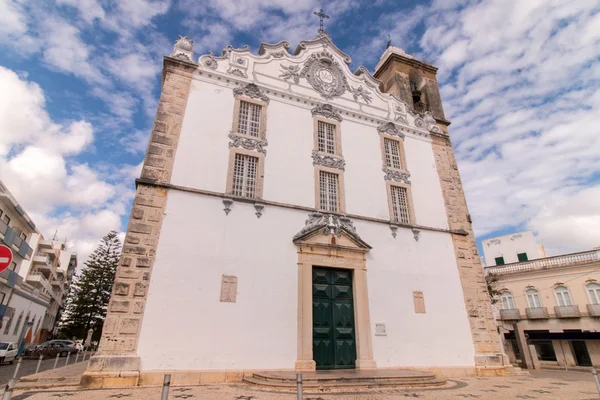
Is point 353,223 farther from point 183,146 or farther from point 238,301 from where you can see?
point 183,146

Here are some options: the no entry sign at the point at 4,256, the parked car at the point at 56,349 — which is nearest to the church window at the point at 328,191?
the no entry sign at the point at 4,256

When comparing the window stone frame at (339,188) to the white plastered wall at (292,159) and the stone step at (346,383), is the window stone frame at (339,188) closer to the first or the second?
the white plastered wall at (292,159)

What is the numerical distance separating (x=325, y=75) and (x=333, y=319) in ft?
31.6

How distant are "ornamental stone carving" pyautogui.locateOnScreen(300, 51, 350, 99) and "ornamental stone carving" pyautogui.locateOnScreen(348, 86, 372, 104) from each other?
0.31 metres

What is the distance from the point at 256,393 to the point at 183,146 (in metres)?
7.18

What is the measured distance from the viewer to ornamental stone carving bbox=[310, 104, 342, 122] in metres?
13.3

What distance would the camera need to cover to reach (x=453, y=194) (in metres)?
14.3

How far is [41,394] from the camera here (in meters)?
6.54

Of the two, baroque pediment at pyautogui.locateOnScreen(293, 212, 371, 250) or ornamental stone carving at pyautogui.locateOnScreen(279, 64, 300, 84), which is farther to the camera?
ornamental stone carving at pyautogui.locateOnScreen(279, 64, 300, 84)

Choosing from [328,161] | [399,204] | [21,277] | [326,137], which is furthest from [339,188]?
[21,277]

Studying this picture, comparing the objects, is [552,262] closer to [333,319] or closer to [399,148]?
[399,148]

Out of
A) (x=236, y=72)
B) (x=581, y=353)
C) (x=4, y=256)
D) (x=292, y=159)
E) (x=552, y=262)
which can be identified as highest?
(x=236, y=72)

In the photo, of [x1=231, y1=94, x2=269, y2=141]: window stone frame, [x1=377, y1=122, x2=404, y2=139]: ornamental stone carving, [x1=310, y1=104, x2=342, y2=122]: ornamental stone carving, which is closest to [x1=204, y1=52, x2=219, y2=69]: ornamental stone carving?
[x1=231, y1=94, x2=269, y2=141]: window stone frame

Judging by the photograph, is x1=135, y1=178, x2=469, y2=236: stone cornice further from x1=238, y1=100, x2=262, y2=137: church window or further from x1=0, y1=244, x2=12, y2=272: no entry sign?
x1=0, y1=244, x2=12, y2=272: no entry sign
